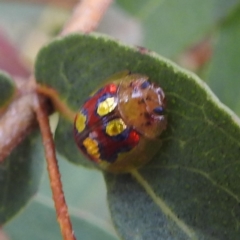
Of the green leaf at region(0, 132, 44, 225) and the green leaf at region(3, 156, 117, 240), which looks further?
the green leaf at region(3, 156, 117, 240)

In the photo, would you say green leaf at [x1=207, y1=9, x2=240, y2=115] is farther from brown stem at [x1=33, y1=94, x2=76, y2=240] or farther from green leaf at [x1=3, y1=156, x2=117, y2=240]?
brown stem at [x1=33, y1=94, x2=76, y2=240]

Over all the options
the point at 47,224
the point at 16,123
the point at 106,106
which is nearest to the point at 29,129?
the point at 16,123

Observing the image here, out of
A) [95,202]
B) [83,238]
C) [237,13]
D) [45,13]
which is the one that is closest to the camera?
[83,238]

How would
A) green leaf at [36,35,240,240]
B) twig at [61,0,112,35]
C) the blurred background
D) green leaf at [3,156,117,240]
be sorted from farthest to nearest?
the blurred background, green leaf at [3,156,117,240], twig at [61,0,112,35], green leaf at [36,35,240,240]

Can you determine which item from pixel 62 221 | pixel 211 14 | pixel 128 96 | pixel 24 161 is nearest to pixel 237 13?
pixel 211 14

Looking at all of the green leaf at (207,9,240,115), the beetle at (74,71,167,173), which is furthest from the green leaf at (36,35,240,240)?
the green leaf at (207,9,240,115)

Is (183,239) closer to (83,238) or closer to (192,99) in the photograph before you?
(192,99)

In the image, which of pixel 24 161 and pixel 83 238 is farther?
pixel 83 238
